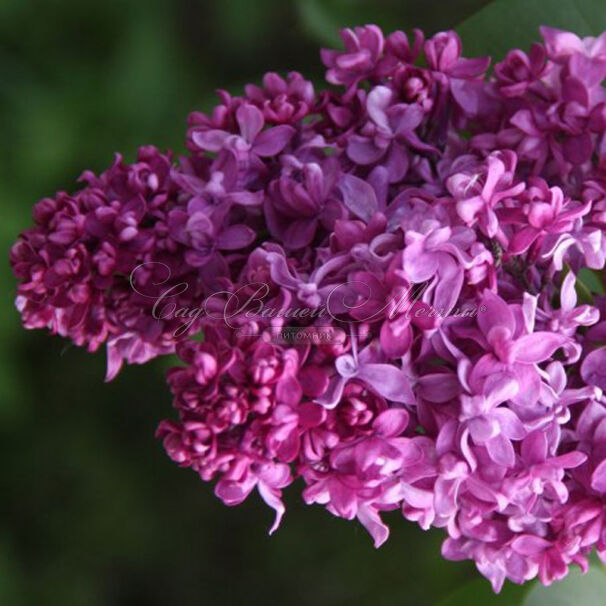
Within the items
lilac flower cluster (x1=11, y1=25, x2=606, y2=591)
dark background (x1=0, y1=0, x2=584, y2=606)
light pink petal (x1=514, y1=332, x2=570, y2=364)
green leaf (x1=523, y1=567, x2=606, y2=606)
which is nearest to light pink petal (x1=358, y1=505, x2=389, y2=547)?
lilac flower cluster (x1=11, y1=25, x2=606, y2=591)

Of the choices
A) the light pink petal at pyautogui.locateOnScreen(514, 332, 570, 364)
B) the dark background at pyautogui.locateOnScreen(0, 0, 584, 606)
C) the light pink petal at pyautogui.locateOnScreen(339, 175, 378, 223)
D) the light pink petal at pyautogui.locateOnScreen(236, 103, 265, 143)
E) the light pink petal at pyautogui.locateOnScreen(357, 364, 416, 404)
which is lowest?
the dark background at pyautogui.locateOnScreen(0, 0, 584, 606)

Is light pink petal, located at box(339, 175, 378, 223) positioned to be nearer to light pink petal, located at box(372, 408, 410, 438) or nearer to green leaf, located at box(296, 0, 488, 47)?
light pink petal, located at box(372, 408, 410, 438)

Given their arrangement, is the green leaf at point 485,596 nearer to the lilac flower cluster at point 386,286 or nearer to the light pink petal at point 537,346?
the lilac flower cluster at point 386,286

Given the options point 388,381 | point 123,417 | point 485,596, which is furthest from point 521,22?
point 123,417

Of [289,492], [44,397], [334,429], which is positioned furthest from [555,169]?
[44,397]

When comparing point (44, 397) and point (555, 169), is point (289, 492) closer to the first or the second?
point (44, 397)
